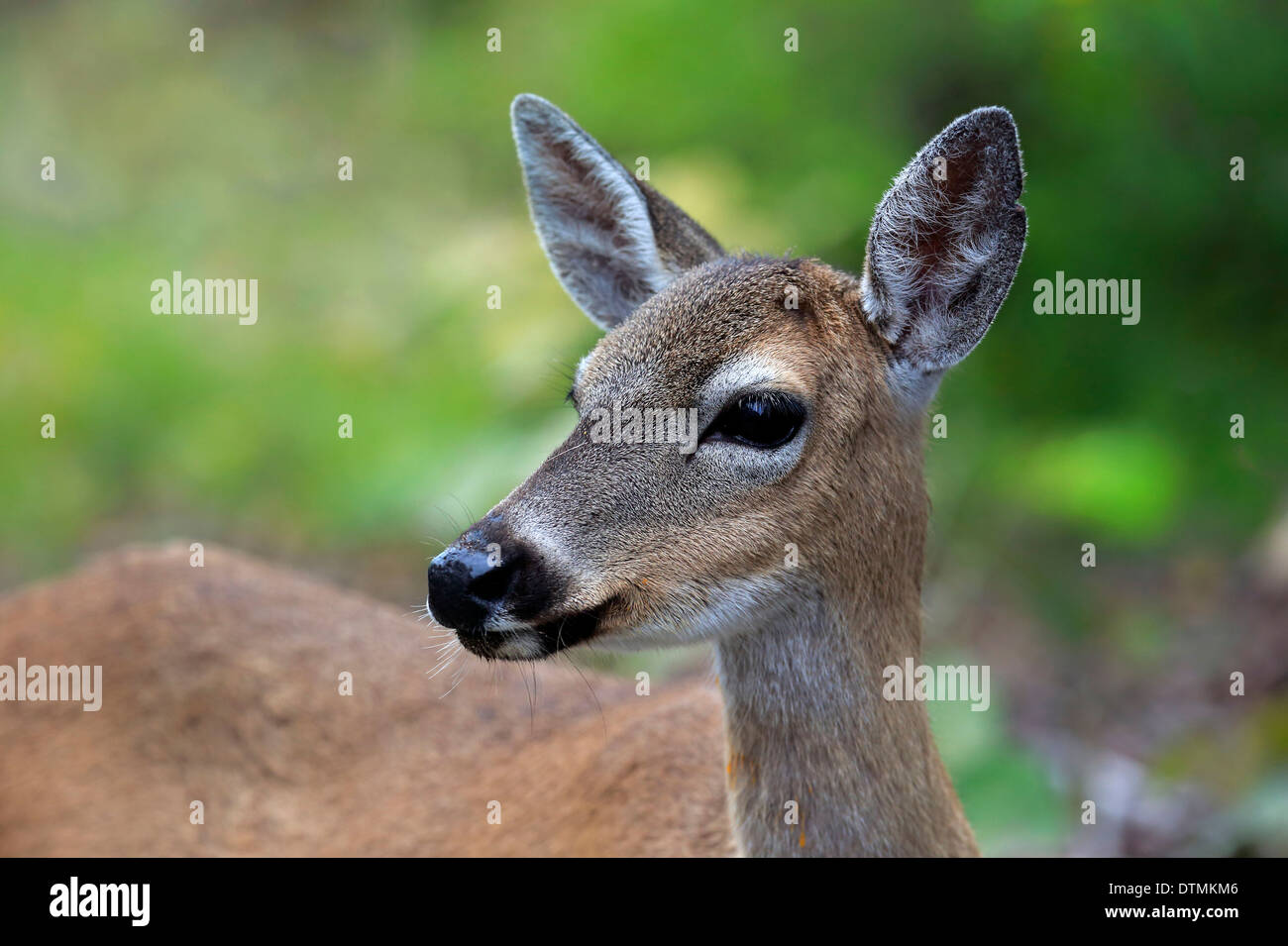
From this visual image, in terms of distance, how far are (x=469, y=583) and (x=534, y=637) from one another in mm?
249

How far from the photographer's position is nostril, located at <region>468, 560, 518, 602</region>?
3605 mm


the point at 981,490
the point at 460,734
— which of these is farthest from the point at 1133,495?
the point at 460,734

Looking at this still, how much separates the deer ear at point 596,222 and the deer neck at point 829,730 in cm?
137

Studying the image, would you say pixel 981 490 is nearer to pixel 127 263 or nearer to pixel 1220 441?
pixel 1220 441

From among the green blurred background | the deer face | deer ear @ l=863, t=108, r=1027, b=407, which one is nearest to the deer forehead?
the deer face

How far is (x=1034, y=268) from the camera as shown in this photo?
8.34 metres

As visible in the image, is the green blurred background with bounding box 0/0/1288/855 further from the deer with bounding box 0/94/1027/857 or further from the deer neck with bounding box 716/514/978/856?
the deer neck with bounding box 716/514/978/856

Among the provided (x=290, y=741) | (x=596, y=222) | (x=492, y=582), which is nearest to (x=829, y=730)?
(x=492, y=582)

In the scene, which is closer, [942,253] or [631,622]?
[631,622]

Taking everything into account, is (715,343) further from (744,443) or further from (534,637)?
(534,637)

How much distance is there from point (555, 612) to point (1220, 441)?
5.53 metres

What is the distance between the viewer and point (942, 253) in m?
4.23

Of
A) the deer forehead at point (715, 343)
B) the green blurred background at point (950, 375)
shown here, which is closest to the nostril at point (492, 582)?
the deer forehead at point (715, 343)

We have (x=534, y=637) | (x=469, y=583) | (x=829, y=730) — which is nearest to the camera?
(x=469, y=583)
